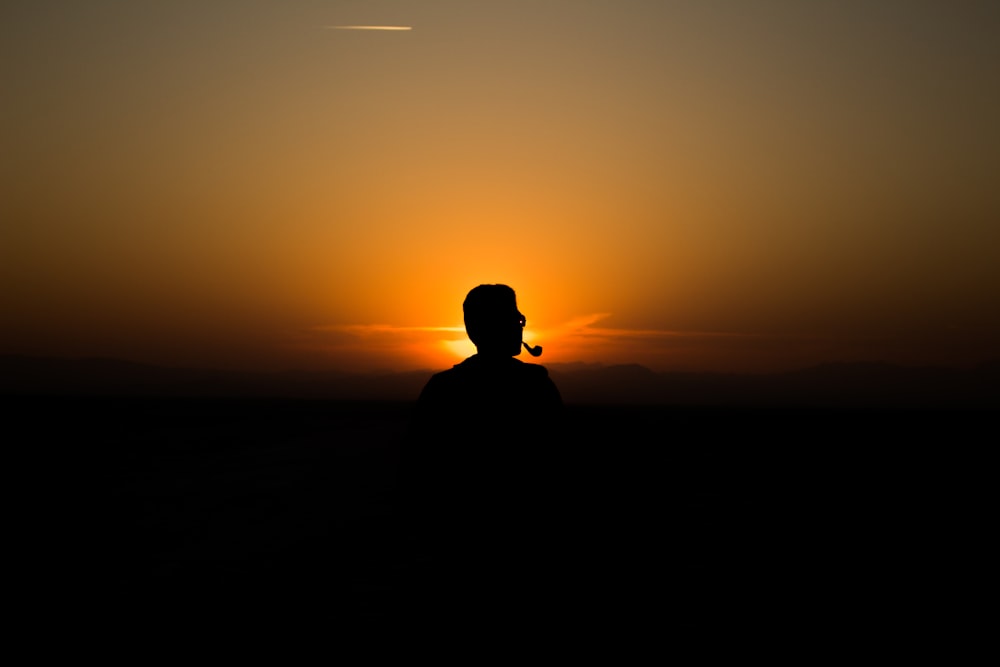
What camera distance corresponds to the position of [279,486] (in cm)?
2147

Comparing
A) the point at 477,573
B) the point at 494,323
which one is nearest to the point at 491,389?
Result: the point at 494,323

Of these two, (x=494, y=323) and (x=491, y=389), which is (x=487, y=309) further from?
(x=491, y=389)

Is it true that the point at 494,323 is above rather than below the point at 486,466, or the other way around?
above

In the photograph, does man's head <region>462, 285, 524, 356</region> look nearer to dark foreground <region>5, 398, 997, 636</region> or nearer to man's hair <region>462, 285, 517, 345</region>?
man's hair <region>462, 285, 517, 345</region>

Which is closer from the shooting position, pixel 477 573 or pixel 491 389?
pixel 477 573

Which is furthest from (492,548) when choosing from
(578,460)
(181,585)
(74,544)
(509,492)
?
(74,544)

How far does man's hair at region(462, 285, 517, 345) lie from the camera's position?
3254 millimetres

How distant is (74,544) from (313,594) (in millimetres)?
5341

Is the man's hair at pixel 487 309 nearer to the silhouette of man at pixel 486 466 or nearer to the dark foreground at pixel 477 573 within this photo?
the silhouette of man at pixel 486 466

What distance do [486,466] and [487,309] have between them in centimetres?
54

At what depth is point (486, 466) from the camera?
3.16 meters

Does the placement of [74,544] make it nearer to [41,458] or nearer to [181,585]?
[181,585]

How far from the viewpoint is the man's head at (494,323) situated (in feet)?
10.7

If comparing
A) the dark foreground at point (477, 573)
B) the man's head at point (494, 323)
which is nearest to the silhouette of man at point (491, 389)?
the man's head at point (494, 323)
